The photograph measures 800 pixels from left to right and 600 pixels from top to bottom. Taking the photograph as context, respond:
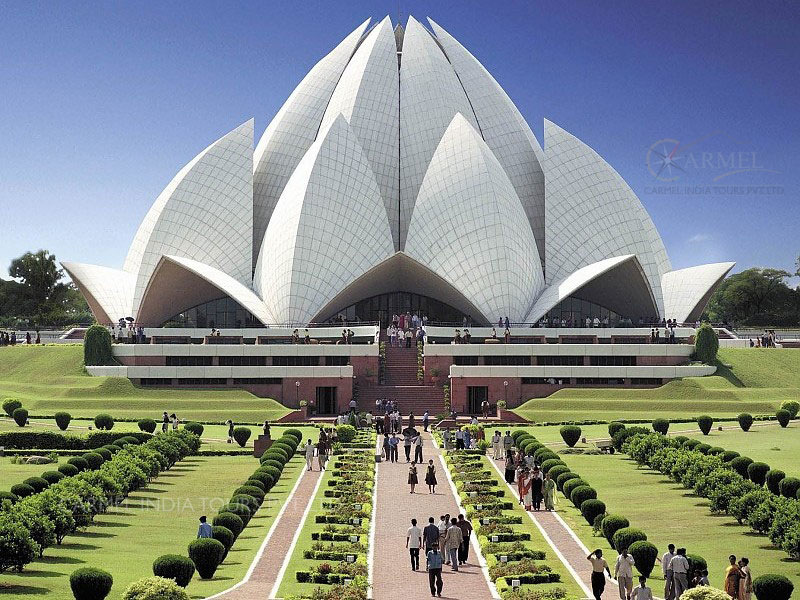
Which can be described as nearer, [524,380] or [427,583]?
[427,583]

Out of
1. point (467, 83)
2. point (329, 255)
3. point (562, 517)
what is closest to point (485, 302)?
point (329, 255)

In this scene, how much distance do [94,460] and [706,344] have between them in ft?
94.5

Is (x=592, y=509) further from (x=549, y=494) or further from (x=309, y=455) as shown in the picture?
(x=309, y=455)

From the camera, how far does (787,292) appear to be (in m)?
85.6

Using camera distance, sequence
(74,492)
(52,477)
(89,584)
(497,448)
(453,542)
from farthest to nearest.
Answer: (497,448), (52,477), (74,492), (453,542), (89,584)

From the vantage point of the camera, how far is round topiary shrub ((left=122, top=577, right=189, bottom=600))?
1199cm

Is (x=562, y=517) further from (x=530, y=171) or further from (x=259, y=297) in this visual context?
(x=530, y=171)

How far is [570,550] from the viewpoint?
17.3m

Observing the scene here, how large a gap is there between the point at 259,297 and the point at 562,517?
32975 mm

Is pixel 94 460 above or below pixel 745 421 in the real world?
below

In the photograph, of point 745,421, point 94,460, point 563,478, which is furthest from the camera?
point 745,421

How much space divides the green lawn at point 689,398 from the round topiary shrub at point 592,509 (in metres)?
17.8

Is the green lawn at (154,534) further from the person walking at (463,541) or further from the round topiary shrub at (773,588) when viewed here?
the round topiary shrub at (773,588)

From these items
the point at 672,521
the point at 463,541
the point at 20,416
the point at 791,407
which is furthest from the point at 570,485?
the point at 20,416
